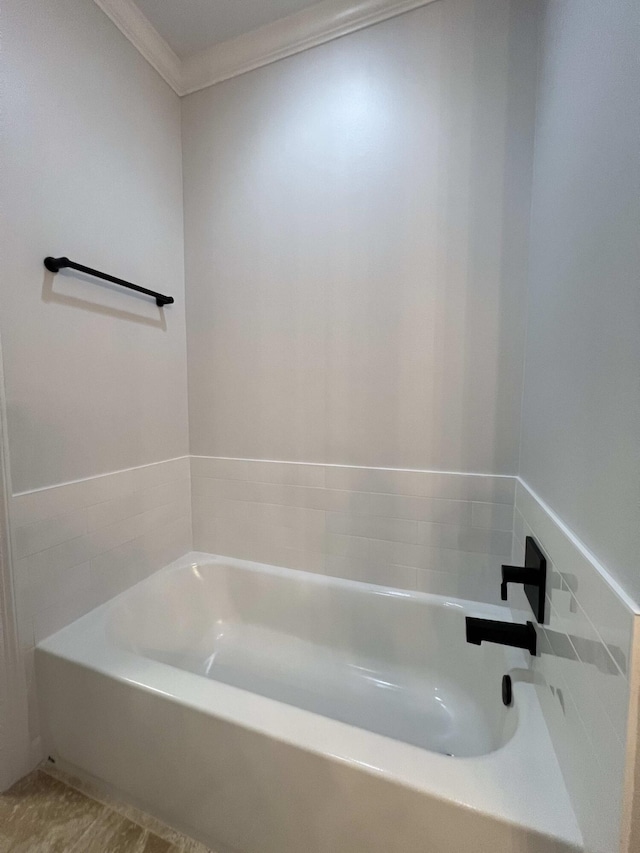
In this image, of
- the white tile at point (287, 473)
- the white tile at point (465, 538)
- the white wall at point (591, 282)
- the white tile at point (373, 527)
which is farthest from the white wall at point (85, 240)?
the white wall at point (591, 282)

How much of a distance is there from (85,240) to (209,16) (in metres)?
0.99

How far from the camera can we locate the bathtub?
2.26 feet

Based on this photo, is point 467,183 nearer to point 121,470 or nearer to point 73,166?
point 73,166

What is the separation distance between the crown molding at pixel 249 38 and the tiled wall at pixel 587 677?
177 centimetres

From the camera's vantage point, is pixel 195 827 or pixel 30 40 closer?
pixel 195 827

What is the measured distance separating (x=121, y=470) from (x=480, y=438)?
4.42ft

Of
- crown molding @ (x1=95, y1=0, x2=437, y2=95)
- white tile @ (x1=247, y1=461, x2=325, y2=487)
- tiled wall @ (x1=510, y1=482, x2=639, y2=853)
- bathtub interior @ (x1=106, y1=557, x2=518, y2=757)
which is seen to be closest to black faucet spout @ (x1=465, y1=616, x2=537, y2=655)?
tiled wall @ (x1=510, y1=482, x2=639, y2=853)

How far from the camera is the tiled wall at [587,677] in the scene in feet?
1.54

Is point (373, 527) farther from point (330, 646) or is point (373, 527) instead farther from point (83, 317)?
point (83, 317)

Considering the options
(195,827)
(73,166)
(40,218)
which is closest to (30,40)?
(73,166)

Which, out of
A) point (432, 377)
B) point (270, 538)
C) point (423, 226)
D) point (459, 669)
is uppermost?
point (423, 226)

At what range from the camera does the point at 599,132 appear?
0.63 metres

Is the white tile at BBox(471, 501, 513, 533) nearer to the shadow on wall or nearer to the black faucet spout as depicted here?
the black faucet spout

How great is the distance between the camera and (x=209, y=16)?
1.35 m
